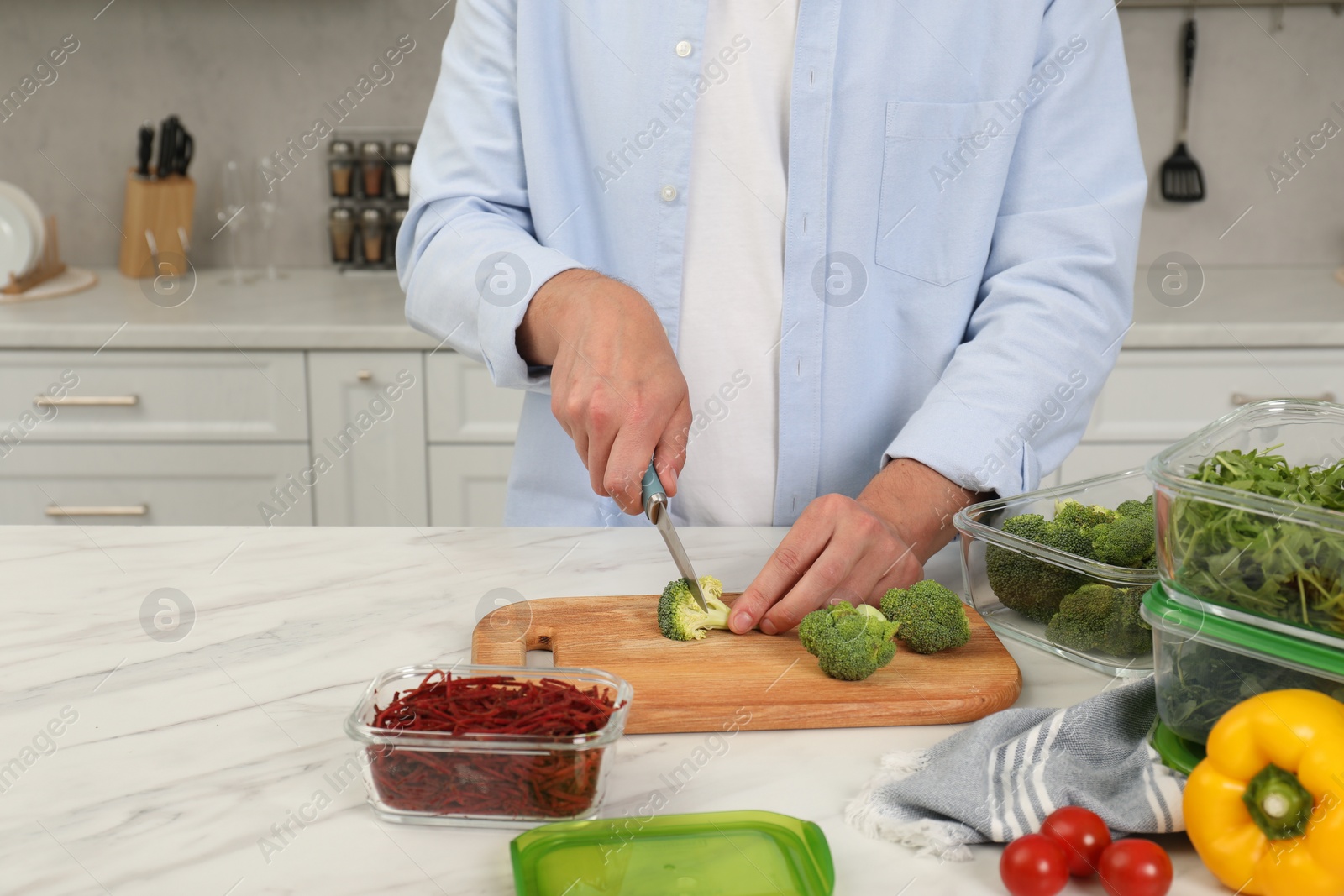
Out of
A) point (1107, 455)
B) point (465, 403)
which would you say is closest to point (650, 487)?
point (465, 403)

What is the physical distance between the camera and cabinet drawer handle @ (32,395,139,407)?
7.65ft

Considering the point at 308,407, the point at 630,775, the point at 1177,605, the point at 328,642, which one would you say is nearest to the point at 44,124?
the point at 308,407

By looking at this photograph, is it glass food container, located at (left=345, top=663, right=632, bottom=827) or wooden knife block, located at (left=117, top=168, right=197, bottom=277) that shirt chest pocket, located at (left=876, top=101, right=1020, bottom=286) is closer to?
glass food container, located at (left=345, top=663, right=632, bottom=827)

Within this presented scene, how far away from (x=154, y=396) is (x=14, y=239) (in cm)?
67

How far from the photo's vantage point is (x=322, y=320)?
7.75 feet

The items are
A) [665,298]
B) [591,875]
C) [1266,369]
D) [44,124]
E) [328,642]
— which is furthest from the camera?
[44,124]

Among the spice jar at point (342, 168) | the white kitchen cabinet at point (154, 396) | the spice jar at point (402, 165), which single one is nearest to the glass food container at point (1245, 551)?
the white kitchen cabinet at point (154, 396)

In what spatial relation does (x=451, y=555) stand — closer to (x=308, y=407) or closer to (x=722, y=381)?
(x=722, y=381)

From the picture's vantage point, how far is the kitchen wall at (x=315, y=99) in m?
2.85

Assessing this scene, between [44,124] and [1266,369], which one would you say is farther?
[44,124]

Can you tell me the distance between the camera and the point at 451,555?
3.99ft

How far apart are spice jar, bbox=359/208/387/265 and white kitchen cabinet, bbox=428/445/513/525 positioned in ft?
2.45

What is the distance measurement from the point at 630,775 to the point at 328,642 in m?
0.34

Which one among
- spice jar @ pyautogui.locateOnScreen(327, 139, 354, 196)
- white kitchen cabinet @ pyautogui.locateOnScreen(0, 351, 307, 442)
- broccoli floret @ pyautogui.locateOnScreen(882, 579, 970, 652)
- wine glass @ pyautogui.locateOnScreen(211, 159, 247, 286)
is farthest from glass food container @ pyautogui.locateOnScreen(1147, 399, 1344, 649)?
wine glass @ pyautogui.locateOnScreen(211, 159, 247, 286)
